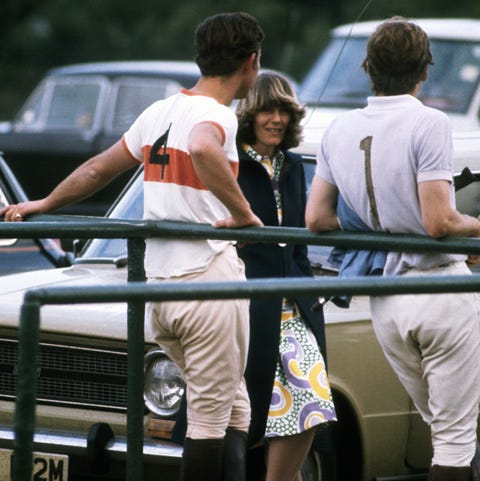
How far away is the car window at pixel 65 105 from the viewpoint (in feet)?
49.4

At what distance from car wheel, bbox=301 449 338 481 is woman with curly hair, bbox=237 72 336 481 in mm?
156

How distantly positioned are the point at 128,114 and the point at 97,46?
15389 mm

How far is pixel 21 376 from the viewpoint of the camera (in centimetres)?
336

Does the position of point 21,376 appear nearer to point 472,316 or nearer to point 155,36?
point 472,316

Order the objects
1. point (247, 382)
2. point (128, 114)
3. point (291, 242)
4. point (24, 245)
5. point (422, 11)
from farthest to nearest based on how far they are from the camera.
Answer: point (422, 11) < point (128, 114) < point (24, 245) < point (247, 382) < point (291, 242)

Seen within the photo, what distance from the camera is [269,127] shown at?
503 centimetres

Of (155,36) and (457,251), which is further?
(155,36)

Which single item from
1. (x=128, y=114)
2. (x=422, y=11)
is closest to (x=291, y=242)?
(x=128, y=114)

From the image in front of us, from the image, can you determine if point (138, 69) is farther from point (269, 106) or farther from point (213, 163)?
point (213, 163)

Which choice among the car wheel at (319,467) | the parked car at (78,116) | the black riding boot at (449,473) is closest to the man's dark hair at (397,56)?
the black riding boot at (449,473)

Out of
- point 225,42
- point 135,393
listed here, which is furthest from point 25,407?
point 225,42

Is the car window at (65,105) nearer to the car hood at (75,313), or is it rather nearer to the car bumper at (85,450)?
the car hood at (75,313)

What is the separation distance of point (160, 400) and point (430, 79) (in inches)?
225

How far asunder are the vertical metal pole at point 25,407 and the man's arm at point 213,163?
95 centimetres
